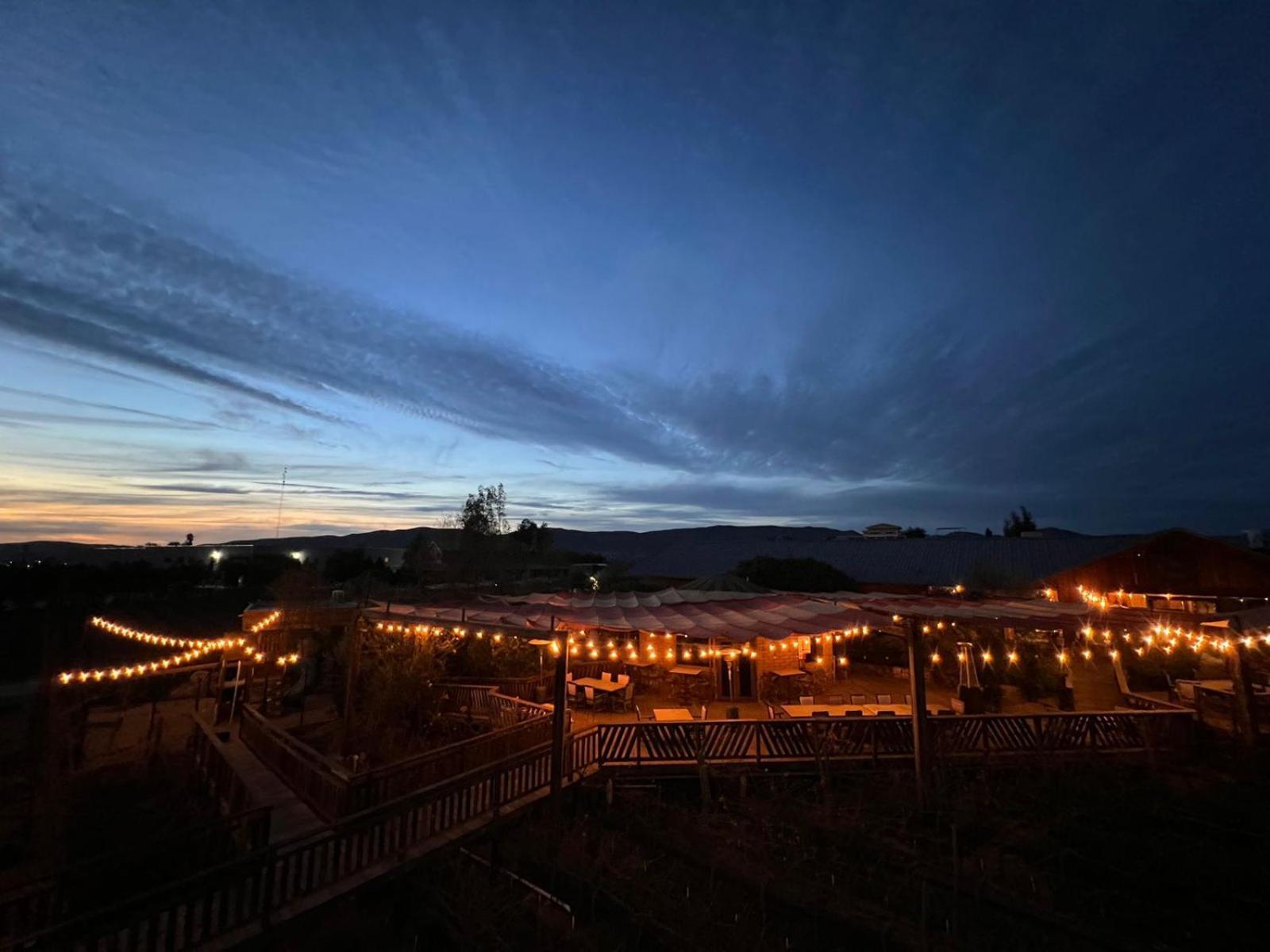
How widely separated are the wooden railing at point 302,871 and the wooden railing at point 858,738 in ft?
5.97

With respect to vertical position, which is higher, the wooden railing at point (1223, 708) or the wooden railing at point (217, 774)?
the wooden railing at point (1223, 708)

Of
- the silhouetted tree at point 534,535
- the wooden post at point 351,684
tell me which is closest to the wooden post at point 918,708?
the wooden post at point 351,684

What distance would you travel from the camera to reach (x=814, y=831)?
9.62 meters

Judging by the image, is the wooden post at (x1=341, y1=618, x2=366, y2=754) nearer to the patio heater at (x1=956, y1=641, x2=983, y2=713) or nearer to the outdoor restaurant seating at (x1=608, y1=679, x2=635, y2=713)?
the outdoor restaurant seating at (x1=608, y1=679, x2=635, y2=713)

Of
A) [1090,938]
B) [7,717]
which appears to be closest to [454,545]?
[7,717]

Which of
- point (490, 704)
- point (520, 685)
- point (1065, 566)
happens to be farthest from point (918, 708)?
point (1065, 566)

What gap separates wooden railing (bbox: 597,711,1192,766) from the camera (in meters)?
11.3

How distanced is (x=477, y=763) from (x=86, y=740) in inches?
524

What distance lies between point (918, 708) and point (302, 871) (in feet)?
32.3

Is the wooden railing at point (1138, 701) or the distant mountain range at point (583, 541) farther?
the distant mountain range at point (583, 541)

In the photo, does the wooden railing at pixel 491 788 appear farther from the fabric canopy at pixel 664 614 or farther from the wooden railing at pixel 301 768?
the fabric canopy at pixel 664 614

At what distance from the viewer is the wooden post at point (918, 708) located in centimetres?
999

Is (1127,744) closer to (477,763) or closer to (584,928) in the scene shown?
(584,928)

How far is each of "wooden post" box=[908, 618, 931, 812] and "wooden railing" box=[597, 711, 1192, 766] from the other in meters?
1.22
